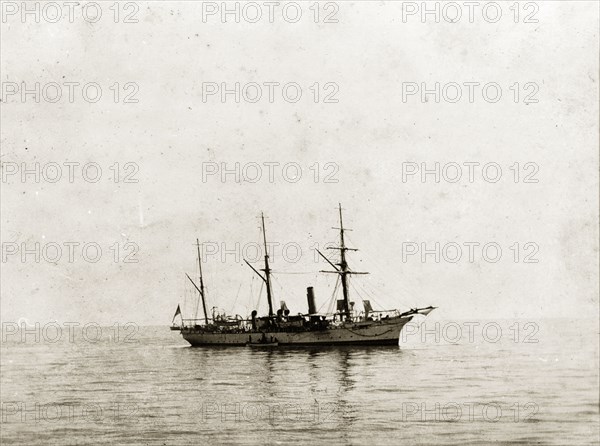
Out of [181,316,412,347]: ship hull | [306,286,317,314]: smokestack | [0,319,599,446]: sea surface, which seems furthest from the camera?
[306,286,317,314]: smokestack

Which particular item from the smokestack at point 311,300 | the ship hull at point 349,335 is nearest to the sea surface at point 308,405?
the ship hull at point 349,335

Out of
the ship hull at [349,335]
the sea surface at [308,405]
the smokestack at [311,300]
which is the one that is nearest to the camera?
the sea surface at [308,405]

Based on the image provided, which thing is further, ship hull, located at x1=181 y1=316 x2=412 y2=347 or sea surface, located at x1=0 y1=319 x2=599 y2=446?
ship hull, located at x1=181 y1=316 x2=412 y2=347

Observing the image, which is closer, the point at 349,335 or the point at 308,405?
the point at 308,405

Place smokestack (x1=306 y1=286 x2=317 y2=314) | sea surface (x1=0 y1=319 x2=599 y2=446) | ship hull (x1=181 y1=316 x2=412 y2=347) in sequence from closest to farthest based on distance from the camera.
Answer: sea surface (x1=0 y1=319 x2=599 y2=446), ship hull (x1=181 y1=316 x2=412 y2=347), smokestack (x1=306 y1=286 x2=317 y2=314)

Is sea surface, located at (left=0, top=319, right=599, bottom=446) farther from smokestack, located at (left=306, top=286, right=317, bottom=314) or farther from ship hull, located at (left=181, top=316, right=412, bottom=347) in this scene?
smokestack, located at (left=306, top=286, right=317, bottom=314)

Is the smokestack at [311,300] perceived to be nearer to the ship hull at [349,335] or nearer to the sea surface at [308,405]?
the ship hull at [349,335]

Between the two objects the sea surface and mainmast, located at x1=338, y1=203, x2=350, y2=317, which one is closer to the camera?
the sea surface

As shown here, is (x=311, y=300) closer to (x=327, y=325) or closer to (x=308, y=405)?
(x=327, y=325)

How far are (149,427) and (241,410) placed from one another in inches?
188

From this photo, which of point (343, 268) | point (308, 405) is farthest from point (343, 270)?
point (308, 405)

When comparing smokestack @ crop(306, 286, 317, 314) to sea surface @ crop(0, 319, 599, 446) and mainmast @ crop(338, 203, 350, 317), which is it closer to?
mainmast @ crop(338, 203, 350, 317)

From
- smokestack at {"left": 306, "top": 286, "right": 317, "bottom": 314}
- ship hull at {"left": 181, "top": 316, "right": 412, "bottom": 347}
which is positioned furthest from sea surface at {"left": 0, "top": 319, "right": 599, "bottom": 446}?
smokestack at {"left": 306, "top": 286, "right": 317, "bottom": 314}

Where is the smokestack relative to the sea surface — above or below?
above
